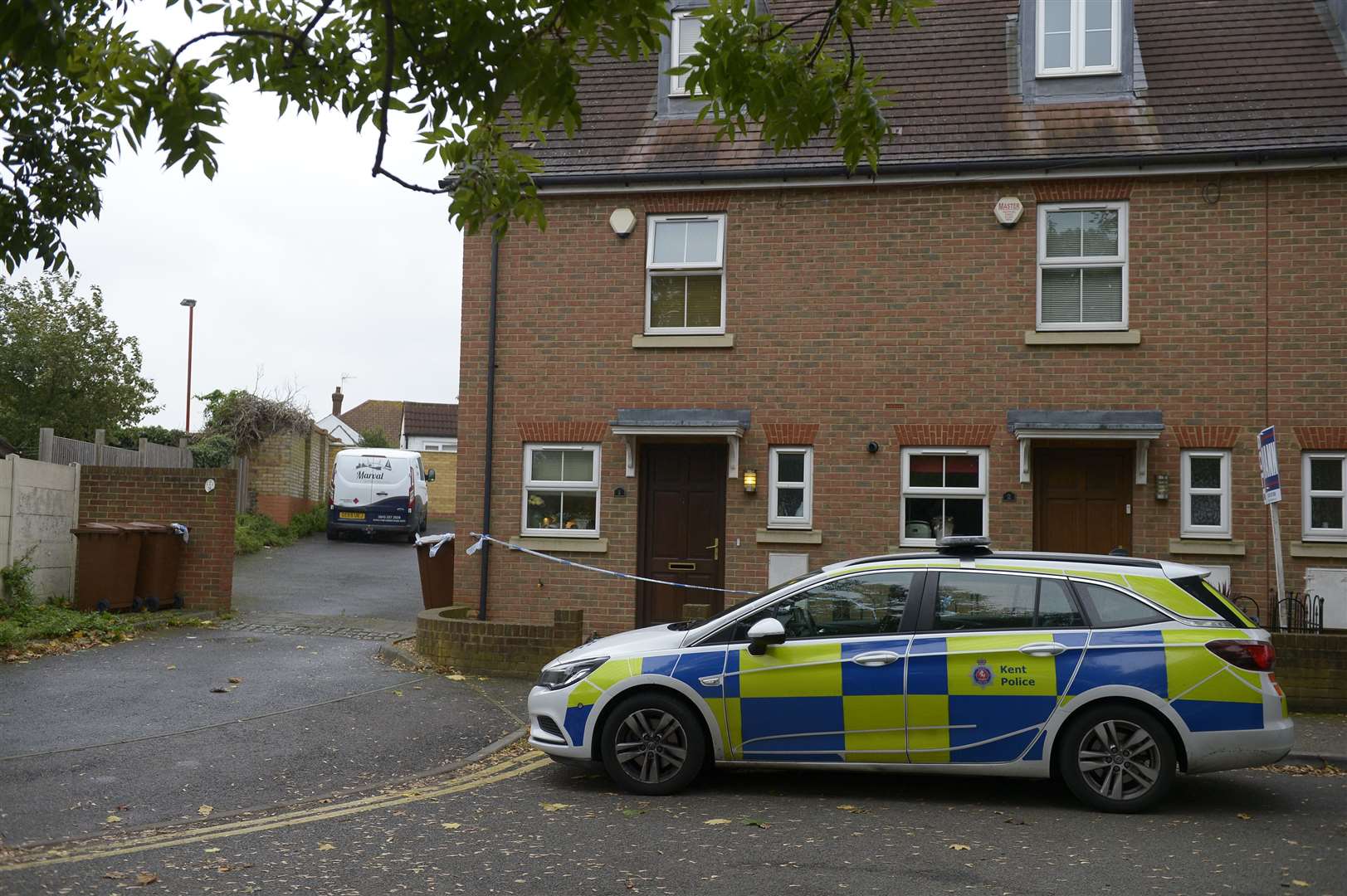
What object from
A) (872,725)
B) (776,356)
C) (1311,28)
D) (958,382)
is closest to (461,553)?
(776,356)

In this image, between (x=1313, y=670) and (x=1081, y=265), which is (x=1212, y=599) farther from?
(x=1081, y=265)

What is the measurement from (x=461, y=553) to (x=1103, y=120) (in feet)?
29.3

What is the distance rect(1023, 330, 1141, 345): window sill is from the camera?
13.9 metres

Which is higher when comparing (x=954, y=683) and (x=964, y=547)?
(x=964, y=547)

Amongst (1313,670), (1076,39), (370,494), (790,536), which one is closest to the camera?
(1313,670)

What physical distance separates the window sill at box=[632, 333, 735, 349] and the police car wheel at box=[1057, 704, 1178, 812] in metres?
7.99

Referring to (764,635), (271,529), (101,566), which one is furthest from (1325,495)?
(271,529)

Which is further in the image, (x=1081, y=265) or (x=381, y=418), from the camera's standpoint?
(x=381, y=418)

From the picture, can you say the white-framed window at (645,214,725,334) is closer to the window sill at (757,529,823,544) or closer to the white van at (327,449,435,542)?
the window sill at (757,529,823,544)

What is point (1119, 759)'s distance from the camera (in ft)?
24.2

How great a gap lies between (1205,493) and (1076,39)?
5.48 meters

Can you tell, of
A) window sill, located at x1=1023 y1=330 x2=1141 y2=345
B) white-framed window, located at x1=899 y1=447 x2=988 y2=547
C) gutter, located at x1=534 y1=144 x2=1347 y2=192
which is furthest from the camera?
white-framed window, located at x1=899 y1=447 x2=988 y2=547

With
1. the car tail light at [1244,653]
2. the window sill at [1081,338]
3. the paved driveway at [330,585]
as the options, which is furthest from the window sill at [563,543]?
the car tail light at [1244,653]

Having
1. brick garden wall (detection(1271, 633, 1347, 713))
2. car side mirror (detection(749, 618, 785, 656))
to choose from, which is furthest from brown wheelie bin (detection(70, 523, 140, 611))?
brick garden wall (detection(1271, 633, 1347, 713))
